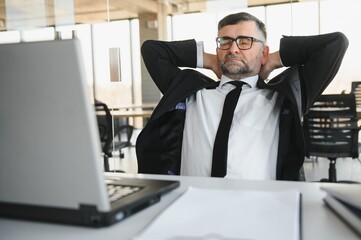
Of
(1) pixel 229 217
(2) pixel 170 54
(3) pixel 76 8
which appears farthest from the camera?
(3) pixel 76 8

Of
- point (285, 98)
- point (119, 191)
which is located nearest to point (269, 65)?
point (285, 98)

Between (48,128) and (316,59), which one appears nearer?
(48,128)

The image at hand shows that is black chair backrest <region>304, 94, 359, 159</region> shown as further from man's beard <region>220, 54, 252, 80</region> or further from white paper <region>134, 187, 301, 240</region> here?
white paper <region>134, 187, 301, 240</region>

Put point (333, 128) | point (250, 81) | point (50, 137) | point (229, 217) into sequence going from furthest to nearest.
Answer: point (333, 128) → point (250, 81) → point (229, 217) → point (50, 137)

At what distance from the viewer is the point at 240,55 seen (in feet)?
5.95

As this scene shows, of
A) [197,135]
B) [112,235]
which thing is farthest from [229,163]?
[112,235]

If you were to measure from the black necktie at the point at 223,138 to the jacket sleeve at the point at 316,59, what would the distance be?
0.97 ft

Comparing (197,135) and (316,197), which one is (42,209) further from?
(197,135)

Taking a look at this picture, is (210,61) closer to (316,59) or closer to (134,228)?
(316,59)

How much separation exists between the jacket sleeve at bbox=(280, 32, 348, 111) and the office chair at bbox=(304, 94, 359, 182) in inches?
72.8

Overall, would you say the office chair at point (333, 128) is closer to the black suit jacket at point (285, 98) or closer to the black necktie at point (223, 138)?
the black suit jacket at point (285, 98)

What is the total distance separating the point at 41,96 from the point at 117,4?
896 cm

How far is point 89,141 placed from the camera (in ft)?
1.77

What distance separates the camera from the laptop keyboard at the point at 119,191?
29.7 inches
